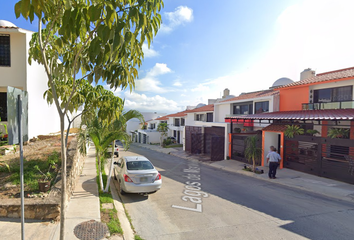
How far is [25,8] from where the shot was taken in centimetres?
241

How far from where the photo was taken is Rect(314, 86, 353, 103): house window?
46.2 feet

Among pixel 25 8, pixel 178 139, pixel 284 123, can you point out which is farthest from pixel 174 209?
pixel 178 139

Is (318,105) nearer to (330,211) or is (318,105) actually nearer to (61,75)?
(330,211)

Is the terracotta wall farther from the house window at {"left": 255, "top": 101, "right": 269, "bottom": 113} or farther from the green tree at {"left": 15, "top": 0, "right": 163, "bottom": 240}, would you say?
the green tree at {"left": 15, "top": 0, "right": 163, "bottom": 240}

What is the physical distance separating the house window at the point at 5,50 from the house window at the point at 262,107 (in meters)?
19.3

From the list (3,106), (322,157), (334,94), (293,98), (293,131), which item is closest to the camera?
(3,106)

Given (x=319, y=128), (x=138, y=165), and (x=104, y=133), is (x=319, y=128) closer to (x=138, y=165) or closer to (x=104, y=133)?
(x=138, y=165)

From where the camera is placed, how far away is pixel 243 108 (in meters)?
22.3

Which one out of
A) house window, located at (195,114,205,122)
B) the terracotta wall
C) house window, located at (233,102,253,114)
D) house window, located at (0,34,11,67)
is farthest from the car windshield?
house window, located at (195,114,205,122)

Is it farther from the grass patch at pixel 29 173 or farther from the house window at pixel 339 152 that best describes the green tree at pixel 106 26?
the house window at pixel 339 152

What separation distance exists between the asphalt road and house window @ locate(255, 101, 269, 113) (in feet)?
35.7

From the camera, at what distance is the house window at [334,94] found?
14.1m

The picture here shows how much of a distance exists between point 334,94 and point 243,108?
8574 millimetres

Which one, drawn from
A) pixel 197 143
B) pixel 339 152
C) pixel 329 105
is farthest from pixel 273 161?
pixel 197 143
